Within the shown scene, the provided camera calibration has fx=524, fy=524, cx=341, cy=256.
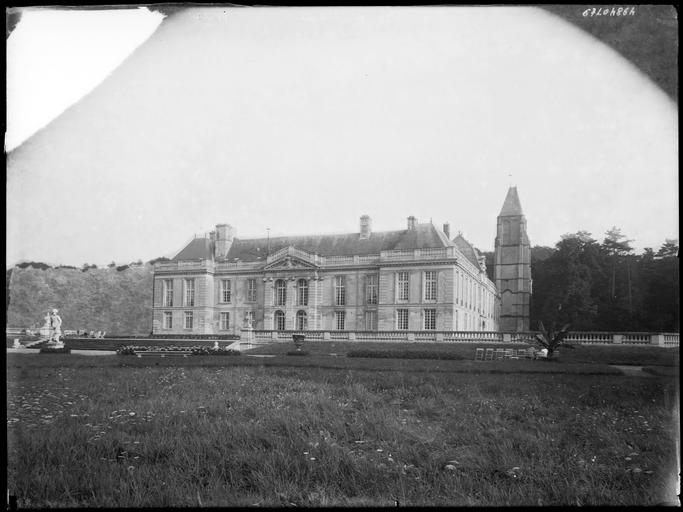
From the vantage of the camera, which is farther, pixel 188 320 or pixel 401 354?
pixel 188 320

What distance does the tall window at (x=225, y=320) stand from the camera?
5895mm

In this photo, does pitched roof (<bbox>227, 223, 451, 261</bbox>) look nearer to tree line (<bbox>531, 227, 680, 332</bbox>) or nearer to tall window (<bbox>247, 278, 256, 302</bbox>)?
tall window (<bbox>247, 278, 256, 302</bbox>)

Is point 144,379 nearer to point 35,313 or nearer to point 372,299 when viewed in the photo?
point 35,313

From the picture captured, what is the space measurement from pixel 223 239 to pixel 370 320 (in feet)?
5.93

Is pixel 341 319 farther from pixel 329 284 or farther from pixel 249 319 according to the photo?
pixel 249 319

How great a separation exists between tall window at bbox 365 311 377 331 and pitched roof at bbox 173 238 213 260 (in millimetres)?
1823

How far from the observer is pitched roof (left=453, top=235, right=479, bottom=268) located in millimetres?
5363

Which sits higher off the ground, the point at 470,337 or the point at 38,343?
the point at 470,337

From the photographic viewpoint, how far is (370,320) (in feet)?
18.7

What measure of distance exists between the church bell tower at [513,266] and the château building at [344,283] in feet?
0.04

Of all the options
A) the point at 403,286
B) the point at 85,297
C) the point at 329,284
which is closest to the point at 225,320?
the point at 329,284

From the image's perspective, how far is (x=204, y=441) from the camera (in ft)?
16.1

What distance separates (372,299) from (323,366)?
2.92 feet

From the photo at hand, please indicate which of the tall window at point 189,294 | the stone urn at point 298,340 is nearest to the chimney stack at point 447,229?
the stone urn at point 298,340
